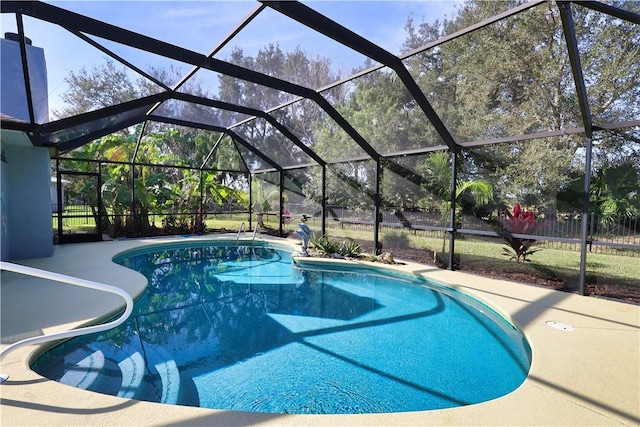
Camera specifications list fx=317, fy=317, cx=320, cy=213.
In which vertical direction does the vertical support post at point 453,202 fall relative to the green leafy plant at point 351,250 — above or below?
above

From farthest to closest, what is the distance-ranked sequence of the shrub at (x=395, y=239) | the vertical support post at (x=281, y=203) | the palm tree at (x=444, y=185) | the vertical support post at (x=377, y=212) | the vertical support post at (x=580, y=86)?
1. the vertical support post at (x=281, y=203)
2. the shrub at (x=395, y=239)
3. the vertical support post at (x=377, y=212)
4. the palm tree at (x=444, y=185)
5. the vertical support post at (x=580, y=86)

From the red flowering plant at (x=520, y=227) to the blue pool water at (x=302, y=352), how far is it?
2352mm

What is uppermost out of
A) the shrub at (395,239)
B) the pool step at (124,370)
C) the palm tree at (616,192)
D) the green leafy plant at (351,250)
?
the palm tree at (616,192)

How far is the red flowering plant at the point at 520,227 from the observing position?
6918mm

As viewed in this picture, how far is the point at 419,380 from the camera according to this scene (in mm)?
3439

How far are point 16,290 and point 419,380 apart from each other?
6.23m

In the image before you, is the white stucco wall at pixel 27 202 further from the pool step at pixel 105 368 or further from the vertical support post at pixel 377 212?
→ the vertical support post at pixel 377 212

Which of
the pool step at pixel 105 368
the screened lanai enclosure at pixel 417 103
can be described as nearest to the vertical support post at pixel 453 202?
the screened lanai enclosure at pixel 417 103

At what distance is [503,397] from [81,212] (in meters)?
14.0

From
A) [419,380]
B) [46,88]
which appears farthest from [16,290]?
[419,380]

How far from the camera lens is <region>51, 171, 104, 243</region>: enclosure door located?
10.8 meters

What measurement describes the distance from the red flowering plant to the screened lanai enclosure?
38mm

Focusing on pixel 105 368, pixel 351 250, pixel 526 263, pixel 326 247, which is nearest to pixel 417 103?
pixel 351 250

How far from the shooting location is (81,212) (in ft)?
38.9
